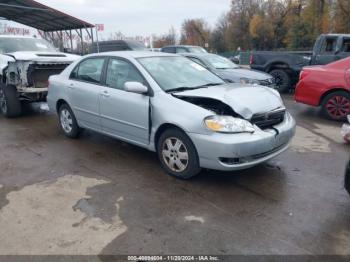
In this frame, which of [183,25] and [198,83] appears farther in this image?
[183,25]

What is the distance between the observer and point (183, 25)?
81625 mm

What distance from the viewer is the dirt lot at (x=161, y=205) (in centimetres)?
284

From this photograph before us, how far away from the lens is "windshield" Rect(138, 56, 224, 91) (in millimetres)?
4375

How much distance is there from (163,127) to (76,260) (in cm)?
195

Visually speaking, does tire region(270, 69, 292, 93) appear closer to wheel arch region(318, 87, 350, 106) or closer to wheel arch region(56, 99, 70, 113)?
wheel arch region(318, 87, 350, 106)

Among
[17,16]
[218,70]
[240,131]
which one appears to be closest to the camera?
[240,131]

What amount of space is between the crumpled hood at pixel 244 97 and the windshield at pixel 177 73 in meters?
0.26

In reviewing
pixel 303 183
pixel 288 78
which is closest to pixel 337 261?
pixel 303 183

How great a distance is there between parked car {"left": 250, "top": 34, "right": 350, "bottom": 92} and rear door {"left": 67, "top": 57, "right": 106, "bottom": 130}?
7.62 meters

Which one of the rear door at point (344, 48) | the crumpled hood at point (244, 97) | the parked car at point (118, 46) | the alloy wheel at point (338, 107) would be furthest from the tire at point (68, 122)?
the parked car at point (118, 46)

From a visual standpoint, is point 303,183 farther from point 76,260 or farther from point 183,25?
point 183,25

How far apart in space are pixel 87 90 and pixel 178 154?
206cm

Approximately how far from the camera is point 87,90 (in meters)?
5.13

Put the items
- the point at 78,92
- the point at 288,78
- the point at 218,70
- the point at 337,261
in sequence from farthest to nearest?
the point at 288,78
the point at 218,70
the point at 78,92
the point at 337,261
